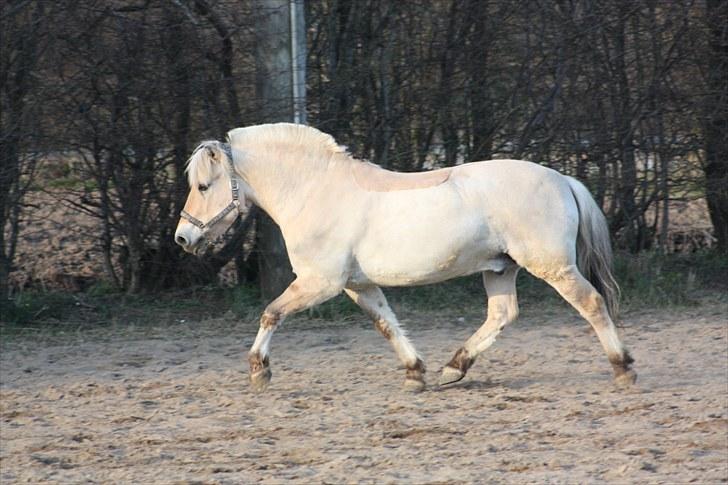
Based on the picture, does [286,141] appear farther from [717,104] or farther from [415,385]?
[717,104]

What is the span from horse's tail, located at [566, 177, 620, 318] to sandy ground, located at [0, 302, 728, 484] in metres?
0.58

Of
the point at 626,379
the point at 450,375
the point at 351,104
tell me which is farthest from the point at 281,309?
the point at 351,104

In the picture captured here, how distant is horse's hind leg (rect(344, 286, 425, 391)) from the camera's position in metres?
6.47

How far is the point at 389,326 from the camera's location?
21.6ft

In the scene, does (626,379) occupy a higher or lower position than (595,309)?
lower

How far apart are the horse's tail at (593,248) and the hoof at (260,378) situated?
6.64 ft

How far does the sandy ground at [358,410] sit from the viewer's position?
4.90m

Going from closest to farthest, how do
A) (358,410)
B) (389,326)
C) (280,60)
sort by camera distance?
(358,410)
(389,326)
(280,60)

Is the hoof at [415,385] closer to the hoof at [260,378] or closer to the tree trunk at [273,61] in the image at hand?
the hoof at [260,378]

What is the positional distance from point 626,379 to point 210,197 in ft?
8.90

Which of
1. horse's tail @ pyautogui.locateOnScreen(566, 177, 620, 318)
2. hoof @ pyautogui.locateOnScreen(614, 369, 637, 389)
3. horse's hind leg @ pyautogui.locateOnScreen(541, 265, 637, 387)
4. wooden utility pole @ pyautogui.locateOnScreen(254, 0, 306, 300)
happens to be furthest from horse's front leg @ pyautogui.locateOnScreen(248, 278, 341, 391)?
wooden utility pole @ pyautogui.locateOnScreen(254, 0, 306, 300)

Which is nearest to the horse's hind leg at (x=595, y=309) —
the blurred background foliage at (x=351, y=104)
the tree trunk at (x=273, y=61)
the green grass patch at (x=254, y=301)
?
the green grass patch at (x=254, y=301)

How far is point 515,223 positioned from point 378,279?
0.86 meters

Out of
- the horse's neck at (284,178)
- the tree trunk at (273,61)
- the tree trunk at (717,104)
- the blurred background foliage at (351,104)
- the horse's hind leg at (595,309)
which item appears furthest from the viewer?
the tree trunk at (717,104)
